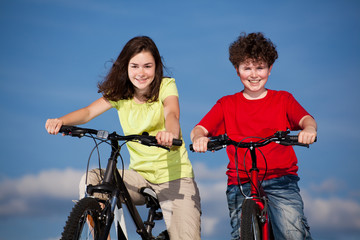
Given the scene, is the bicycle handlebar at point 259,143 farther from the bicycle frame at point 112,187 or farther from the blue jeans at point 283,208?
the bicycle frame at point 112,187

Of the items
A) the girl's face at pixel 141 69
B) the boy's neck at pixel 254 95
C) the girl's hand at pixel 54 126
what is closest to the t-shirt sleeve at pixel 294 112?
the boy's neck at pixel 254 95

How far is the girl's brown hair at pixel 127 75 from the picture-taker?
466 cm

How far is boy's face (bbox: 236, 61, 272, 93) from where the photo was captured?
4.39m

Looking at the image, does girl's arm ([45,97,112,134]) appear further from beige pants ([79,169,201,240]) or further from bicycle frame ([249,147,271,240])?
bicycle frame ([249,147,271,240])

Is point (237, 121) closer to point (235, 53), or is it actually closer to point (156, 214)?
point (235, 53)

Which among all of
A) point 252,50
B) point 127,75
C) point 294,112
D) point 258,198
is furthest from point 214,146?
point 127,75

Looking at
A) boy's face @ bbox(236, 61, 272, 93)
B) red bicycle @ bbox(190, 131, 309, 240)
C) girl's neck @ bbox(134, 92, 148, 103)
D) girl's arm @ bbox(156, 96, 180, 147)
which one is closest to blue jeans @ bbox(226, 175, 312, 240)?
red bicycle @ bbox(190, 131, 309, 240)

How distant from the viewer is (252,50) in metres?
4.50

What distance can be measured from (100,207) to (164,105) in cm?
147

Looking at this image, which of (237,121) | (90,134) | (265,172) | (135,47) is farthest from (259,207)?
(135,47)

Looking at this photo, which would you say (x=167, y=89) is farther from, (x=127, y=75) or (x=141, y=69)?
(x=127, y=75)

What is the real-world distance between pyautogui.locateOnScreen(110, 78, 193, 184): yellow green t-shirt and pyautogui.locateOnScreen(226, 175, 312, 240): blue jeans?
66cm

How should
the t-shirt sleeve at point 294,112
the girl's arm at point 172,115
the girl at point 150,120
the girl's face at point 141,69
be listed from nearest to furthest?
the girl's arm at point 172,115 < the t-shirt sleeve at point 294,112 < the girl at point 150,120 < the girl's face at point 141,69

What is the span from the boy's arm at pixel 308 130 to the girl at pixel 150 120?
121cm
